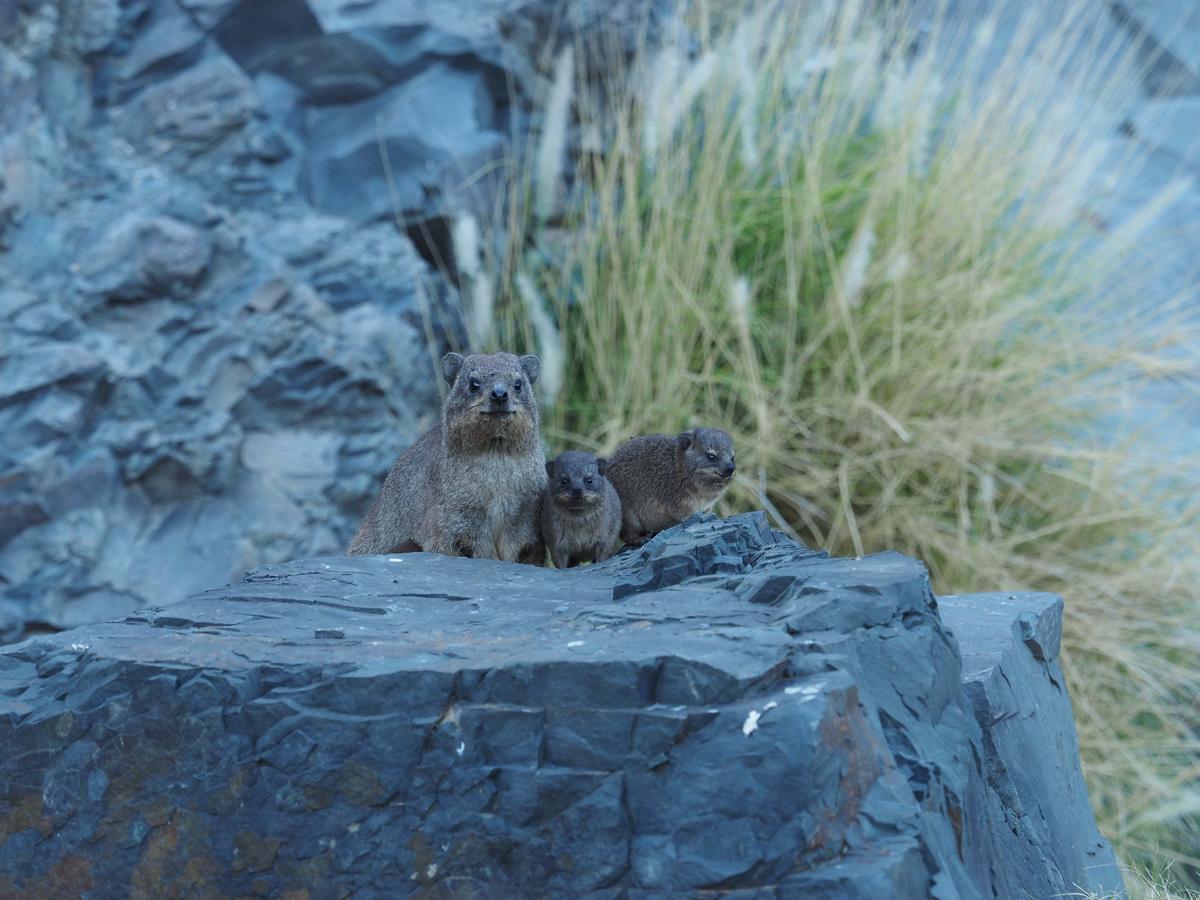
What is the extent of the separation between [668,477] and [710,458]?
0.21 m

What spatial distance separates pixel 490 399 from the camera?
14.6 feet

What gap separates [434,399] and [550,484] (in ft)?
11.9

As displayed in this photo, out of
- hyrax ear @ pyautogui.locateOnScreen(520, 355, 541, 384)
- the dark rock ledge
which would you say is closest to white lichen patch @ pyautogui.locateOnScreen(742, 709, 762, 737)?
the dark rock ledge

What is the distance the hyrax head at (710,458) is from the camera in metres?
4.80

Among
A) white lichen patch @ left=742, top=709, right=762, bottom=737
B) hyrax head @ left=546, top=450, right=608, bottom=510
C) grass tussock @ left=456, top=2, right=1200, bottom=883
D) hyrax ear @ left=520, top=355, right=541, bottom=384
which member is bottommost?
grass tussock @ left=456, top=2, right=1200, bottom=883

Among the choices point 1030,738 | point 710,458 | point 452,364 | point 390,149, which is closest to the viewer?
point 1030,738

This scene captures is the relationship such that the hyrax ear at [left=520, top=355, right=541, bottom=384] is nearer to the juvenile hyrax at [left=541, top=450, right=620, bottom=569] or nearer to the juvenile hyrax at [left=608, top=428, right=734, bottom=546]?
the juvenile hyrax at [left=541, top=450, right=620, bottom=569]

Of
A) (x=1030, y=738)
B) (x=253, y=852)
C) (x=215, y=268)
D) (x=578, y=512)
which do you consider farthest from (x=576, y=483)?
(x=215, y=268)

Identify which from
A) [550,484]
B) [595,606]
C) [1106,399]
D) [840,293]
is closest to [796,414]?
[840,293]

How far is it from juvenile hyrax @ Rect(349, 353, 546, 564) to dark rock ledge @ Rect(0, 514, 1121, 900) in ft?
3.00

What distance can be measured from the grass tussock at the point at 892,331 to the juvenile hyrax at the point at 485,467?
7.92 ft

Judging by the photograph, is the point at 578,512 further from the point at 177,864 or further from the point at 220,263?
the point at 220,263

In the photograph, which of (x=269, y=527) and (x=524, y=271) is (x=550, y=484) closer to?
(x=269, y=527)

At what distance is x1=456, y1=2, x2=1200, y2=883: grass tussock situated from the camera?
23.3 feet
